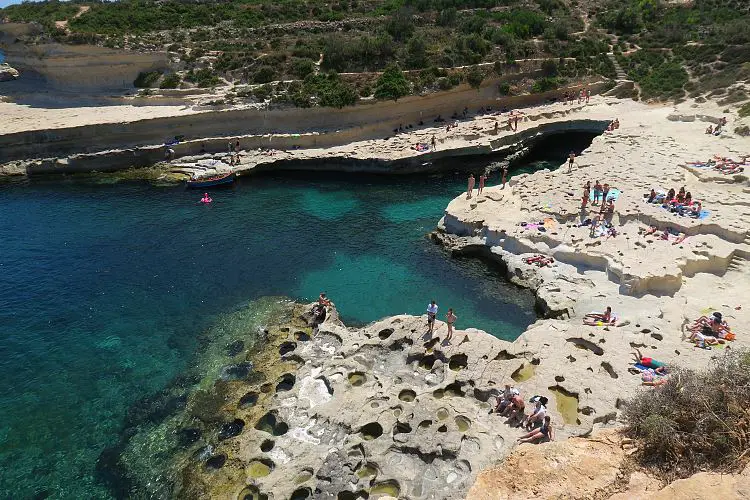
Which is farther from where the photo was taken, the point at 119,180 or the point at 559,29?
the point at 559,29

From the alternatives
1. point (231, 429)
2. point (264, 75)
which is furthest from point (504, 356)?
point (264, 75)

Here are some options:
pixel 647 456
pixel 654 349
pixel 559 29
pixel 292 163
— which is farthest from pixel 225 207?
pixel 559 29

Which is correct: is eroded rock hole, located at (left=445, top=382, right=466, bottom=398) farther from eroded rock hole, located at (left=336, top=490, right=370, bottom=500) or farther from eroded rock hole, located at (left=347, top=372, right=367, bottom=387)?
eroded rock hole, located at (left=336, top=490, right=370, bottom=500)

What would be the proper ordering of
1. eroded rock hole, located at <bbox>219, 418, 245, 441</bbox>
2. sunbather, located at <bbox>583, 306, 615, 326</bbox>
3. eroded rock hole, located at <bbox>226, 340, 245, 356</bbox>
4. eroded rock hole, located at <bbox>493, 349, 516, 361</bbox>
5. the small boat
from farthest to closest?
the small boat
eroded rock hole, located at <bbox>226, 340, 245, 356</bbox>
sunbather, located at <bbox>583, 306, 615, 326</bbox>
eroded rock hole, located at <bbox>493, 349, 516, 361</bbox>
eroded rock hole, located at <bbox>219, 418, 245, 441</bbox>

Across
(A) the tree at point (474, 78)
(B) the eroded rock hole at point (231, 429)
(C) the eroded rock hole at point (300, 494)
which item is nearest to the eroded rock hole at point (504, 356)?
(C) the eroded rock hole at point (300, 494)

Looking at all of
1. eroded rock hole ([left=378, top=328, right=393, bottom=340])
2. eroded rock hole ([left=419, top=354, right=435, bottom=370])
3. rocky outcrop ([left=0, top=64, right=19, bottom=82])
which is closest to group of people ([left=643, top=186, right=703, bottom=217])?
eroded rock hole ([left=419, top=354, right=435, bottom=370])

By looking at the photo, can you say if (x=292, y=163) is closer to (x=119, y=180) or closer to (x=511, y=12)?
(x=119, y=180)
